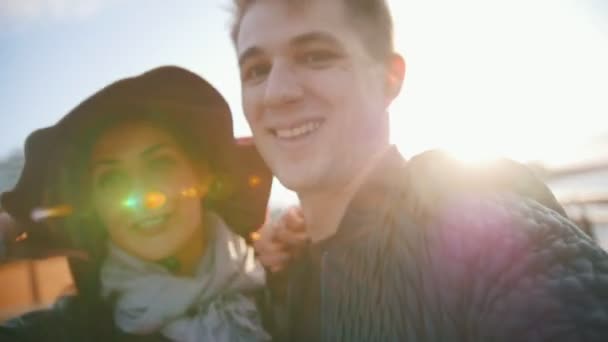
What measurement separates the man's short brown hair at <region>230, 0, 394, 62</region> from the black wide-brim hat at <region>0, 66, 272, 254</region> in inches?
13.0

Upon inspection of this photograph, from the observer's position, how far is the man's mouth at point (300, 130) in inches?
48.1

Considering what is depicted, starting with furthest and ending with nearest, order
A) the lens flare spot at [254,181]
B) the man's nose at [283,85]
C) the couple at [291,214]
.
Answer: the lens flare spot at [254,181] < the man's nose at [283,85] < the couple at [291,214]

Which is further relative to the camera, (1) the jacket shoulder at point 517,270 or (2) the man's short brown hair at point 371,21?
(2) the man's short brown hair at point 371,21

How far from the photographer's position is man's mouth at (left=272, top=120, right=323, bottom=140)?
48.1 inches

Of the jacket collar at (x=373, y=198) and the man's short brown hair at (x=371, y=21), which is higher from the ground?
the man's short brown hair at (x=371, y=21)

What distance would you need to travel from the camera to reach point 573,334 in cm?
65

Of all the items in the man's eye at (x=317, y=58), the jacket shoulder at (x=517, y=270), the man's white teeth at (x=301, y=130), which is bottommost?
the jacket shoulder at (x=517, y=270)

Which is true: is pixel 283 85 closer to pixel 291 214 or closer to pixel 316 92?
pixel 316 92

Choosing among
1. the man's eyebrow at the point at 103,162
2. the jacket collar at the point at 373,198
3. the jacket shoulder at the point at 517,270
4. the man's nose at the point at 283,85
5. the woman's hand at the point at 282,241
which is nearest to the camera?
the jacket shoulder at the point at 517,270

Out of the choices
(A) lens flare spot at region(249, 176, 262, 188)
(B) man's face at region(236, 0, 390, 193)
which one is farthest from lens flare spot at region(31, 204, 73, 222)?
(B) man's face at region(236, 0, 390, 193)

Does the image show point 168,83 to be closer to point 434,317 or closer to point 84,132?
point 84,132

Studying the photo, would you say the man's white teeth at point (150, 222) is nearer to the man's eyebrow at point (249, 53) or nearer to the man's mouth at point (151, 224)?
the man's mouth at point (151, 224)

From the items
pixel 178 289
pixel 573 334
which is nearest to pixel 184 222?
pixel 178 289

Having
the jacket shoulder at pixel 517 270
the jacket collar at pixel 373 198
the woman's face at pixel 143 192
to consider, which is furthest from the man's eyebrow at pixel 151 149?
the jacket shoulder at pixel 517 270
